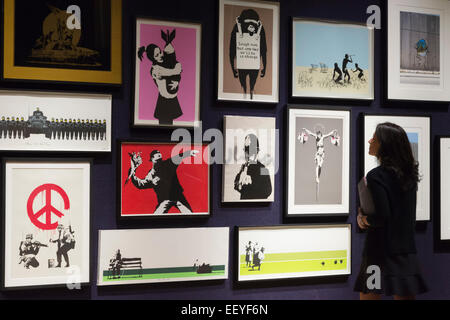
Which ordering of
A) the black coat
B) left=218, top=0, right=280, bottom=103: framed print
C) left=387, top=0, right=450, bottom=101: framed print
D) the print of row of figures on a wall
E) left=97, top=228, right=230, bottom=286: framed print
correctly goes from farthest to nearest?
1. left=387, top=0, right=450, bottom=101: framed print
2. left=218, top=0, right=280, bottom=103: framed print
3. left=97, top=228, right=230, bottom=286: framed print
4. the print of row of figures on a wall
5. the black coat

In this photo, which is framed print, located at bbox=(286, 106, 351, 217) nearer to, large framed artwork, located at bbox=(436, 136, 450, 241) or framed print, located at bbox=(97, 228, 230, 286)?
framed print, located at bbox=(97, 228, 230, 286)

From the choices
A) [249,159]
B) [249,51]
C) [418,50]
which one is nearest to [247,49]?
[249,51]

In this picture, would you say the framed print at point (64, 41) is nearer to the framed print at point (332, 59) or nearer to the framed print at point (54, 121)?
the framed print at point (54, 121)

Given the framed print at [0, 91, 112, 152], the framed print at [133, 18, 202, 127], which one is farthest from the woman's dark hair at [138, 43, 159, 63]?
the framed print at [0, 91, 112, 152]

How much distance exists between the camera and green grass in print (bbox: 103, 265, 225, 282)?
2.40 metres

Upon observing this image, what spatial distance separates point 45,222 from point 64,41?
95cm

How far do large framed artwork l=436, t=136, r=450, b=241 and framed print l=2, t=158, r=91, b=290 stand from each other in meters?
2.13

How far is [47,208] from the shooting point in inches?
91.1

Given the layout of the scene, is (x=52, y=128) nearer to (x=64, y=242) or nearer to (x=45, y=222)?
(x=45, y=222)

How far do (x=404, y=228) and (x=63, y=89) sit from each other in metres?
1.88

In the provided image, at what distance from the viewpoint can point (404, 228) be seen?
221 cm

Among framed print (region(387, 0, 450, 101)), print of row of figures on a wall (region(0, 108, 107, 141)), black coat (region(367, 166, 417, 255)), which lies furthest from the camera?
framed print (region(387, 0, 450, 101))

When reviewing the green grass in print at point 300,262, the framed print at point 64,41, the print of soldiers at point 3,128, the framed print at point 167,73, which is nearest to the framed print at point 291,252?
the green grass in print at point 300,262
